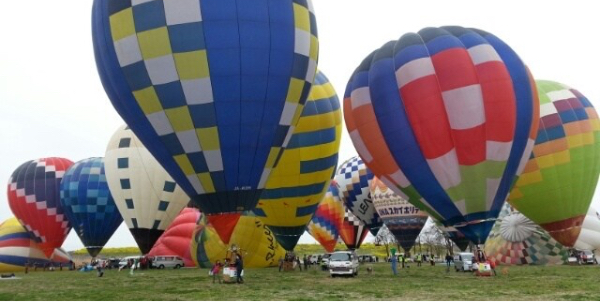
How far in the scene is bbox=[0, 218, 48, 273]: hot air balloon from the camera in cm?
3372

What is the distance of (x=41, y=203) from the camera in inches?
1286

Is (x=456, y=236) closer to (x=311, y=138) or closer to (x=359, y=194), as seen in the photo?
(x=311, y=138)

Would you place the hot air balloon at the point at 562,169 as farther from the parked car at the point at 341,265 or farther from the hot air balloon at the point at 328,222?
the hot air balloon at the point at 328,222

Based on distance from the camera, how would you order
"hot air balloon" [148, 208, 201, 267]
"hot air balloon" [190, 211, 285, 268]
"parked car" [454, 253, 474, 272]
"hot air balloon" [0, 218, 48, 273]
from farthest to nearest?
"hot air balloon" [0, 218, 48, 273]
"hot air balloon" [148, 208, 201, 267]
"hot air balloon" [190, 211, 285, 268]
"parked car" [454, 253, 474, 272]

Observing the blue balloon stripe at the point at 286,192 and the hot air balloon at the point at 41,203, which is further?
the hot air balloon at the point at 41,203

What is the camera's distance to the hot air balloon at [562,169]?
2045 centimetres

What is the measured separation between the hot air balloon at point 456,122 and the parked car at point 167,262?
17.6 meters

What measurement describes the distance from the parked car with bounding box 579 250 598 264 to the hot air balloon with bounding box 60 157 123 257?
82.2 ft

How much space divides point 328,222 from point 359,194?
3.13 metres

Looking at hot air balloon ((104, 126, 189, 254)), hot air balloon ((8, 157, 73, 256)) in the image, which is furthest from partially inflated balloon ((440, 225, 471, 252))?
hot air balloon ((8, 157, 73, 256))

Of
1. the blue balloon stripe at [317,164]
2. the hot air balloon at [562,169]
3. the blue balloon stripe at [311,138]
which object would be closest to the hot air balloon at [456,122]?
the blue balloon stripe at [311,138]

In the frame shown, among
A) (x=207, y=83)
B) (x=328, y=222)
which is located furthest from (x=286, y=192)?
(x=328, y=222)

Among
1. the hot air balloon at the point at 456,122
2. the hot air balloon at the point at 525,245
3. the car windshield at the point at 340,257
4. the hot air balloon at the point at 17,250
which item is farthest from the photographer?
the hot air balloon at the point at 17,250

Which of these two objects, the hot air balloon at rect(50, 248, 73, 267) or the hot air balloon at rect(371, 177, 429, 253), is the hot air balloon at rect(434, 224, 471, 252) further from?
the hot air balloon at rect(50, 248, 73, 267)
